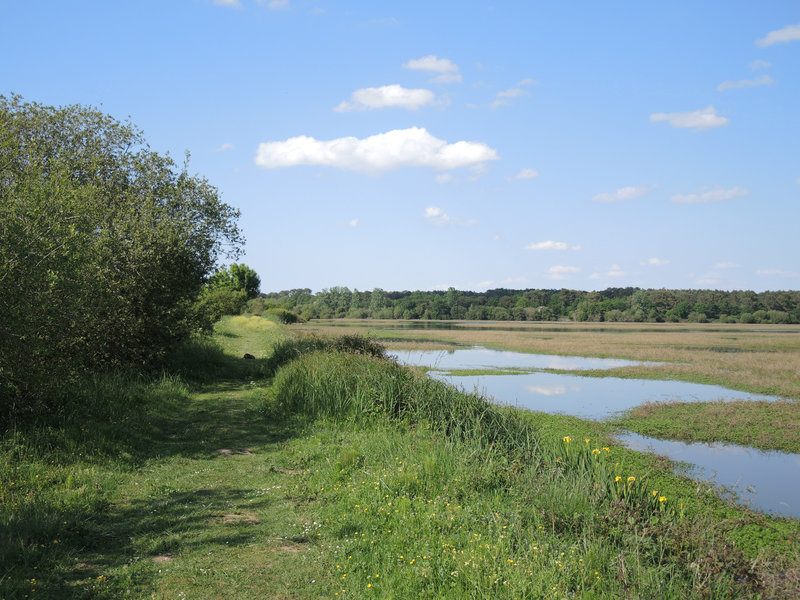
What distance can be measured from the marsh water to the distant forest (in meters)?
52.5

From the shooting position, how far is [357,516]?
20.9 feet

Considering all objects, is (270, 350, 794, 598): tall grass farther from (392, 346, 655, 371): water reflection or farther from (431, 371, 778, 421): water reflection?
(392, 346, 655, 371): water reflection

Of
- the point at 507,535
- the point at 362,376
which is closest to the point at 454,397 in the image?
the point at 362,376

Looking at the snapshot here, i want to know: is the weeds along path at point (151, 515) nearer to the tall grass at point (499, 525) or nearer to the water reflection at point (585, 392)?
the tall grass at point (499, 525)

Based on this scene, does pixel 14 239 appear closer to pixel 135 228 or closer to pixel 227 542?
pixel 227 542

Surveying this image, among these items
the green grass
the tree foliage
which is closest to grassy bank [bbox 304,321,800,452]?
the green grass

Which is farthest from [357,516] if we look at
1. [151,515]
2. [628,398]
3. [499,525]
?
[628,398]

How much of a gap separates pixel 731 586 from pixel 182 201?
802 inches

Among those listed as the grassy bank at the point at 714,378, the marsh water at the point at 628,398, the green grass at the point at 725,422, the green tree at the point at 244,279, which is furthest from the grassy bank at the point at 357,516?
the green tree at the point at 244,279

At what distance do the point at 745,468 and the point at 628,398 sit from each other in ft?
31.0

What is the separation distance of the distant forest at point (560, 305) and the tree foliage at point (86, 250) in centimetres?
6153

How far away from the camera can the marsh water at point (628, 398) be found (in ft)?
37.8

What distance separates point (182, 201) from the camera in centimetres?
2062

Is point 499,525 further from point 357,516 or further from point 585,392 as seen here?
point 585,392
